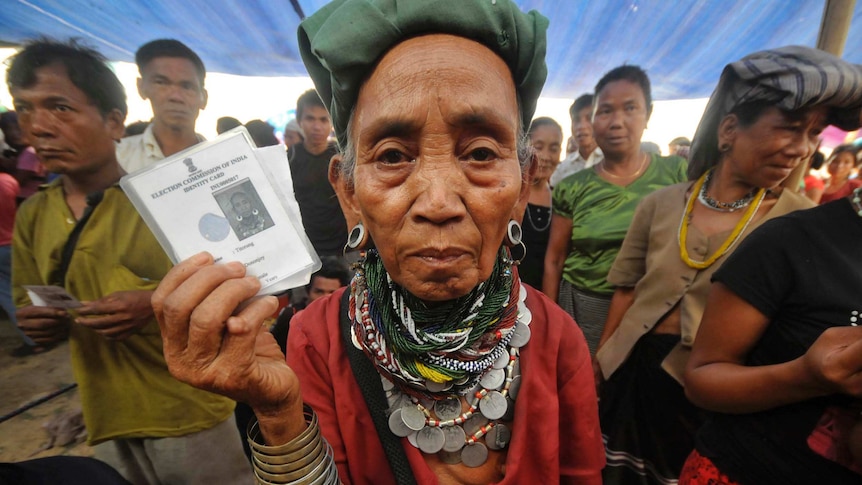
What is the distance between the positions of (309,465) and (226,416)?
152 centimetres

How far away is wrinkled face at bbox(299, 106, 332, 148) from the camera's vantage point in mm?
4430

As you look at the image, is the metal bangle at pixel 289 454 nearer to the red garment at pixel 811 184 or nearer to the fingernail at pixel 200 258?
the fingernail at pixel 200 258

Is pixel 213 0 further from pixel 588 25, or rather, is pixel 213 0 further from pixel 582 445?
pixel 582 445

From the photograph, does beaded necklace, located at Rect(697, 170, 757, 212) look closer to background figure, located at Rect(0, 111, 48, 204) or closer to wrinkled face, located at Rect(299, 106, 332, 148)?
wrinkled face, located at Rect(299, 106, 332, 148)

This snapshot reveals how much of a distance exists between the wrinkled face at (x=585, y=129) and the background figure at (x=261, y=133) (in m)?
3.97

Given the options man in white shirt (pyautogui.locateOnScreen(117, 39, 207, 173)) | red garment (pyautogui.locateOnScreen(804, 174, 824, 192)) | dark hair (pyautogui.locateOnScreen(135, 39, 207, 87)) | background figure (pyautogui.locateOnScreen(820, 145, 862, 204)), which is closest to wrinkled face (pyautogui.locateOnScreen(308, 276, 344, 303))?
man in white shirt (pyautogui.locateOnScreen(117, 39, 207, 173))

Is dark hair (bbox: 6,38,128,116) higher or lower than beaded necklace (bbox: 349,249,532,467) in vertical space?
higher

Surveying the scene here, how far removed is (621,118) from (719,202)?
1.23m

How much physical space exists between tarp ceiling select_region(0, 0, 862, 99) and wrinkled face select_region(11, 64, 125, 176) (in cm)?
130

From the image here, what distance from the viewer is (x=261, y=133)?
3.68 meters

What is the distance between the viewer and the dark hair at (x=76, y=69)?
153cm

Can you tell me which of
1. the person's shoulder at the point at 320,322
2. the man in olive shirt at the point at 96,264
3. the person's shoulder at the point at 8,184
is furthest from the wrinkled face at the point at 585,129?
the person's shoulder at the point at 8,184

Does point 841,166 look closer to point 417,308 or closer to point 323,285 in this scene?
point 323,285

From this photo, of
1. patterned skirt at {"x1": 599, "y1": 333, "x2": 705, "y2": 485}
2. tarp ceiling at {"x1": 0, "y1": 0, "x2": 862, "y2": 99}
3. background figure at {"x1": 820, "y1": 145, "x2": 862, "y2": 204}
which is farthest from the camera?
background figure at {"x1": 820, "y1": 145, "x2": 862, "y2": 204}
